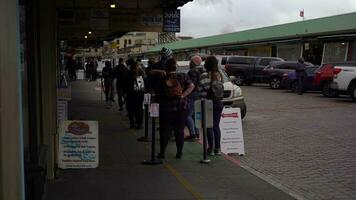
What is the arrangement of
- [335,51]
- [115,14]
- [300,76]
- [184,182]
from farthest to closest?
[335,51], [300,76], [115,14], [184,182]

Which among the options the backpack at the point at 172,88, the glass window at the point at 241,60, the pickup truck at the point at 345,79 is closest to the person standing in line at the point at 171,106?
the backpack at the point at 172,88

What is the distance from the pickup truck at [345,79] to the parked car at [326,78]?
0.60m

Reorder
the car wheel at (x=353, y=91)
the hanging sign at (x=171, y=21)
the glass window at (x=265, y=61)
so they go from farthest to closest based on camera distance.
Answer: the glass window at (x=265, y=61), the car wheel at (x=353, y=91), the hanging sign at (x=171, y=21)

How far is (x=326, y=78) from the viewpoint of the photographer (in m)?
24.2

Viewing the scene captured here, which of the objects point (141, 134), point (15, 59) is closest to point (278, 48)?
point (141, 134)

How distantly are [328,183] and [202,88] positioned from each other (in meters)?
2.85

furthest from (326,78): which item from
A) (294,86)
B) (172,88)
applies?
(172,88)

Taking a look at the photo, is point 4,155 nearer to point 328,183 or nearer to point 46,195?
point 46,195

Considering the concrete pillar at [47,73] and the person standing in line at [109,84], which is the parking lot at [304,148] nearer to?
the concrete pillar at [47,73]

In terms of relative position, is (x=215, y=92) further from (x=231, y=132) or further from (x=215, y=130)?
(x=231, y=132)

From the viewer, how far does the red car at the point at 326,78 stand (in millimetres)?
23750

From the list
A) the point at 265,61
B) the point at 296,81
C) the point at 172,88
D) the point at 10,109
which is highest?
the point at 265,61

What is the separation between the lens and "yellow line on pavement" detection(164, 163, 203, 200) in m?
7.04

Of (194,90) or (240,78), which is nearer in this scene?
(194,90)
